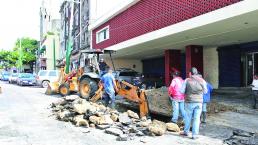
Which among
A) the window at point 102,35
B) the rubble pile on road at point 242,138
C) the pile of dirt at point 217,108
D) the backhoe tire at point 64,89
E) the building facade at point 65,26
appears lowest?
the rubble pile on road at point 242,138

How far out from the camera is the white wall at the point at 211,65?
2277cm

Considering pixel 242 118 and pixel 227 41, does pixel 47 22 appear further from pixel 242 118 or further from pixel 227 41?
pixel 242 118

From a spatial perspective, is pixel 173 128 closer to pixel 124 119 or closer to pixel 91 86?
pixel 124 119

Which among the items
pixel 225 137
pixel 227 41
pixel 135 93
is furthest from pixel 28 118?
pixel 227 41

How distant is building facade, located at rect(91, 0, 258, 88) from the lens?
47.3 feet

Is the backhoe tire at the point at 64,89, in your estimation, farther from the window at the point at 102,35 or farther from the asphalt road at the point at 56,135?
the window at the point at 102,35

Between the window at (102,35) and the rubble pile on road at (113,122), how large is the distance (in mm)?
16626

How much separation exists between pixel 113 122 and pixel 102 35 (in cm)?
2055

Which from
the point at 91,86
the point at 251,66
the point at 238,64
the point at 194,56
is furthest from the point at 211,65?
the point at 91,86

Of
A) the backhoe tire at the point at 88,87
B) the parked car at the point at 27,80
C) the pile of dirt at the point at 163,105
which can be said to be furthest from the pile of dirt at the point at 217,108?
the parked car at the point at 27,80

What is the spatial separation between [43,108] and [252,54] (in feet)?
37.7

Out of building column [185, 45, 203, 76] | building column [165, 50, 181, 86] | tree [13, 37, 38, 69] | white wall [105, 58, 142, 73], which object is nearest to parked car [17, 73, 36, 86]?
white wall [105, 58, 142, 73]

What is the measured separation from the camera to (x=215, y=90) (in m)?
21.9

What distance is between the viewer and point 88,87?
1734 cm
